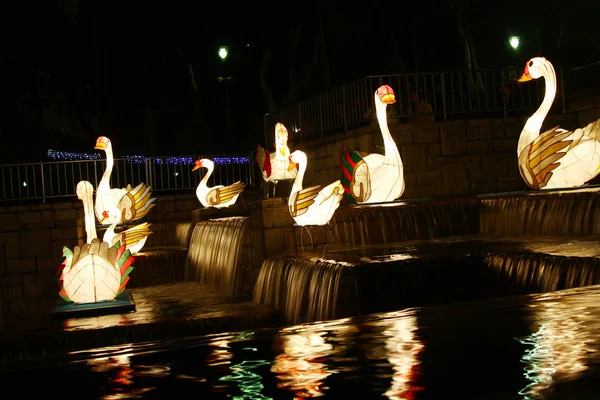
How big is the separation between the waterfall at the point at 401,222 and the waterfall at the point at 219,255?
1637 millimetres

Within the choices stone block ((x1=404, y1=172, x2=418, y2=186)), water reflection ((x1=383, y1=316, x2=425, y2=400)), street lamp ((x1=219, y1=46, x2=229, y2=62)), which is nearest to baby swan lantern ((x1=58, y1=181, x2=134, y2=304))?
stone block ((x1=404, y1=172, x2=418, y2=186))

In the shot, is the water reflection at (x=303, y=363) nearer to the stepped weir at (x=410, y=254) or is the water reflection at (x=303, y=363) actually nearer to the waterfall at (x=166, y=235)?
the stepped weir at (x=410, y=254)

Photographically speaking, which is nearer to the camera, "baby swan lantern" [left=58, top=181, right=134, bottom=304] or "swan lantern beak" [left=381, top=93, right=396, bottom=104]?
"baby swan lantern" [left=58, top=181, right=134, bottom=304]

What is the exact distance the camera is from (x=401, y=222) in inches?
503

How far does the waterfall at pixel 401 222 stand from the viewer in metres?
12.7

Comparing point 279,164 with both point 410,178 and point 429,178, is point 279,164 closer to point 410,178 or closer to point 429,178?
point 410,178

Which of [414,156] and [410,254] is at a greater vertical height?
[414,156]

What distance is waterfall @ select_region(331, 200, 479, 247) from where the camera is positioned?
41.7 feet

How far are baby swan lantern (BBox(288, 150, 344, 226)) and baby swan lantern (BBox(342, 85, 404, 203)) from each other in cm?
229

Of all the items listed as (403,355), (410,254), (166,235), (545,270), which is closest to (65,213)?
(166,235)

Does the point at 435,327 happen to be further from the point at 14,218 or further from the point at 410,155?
the point at 14,218

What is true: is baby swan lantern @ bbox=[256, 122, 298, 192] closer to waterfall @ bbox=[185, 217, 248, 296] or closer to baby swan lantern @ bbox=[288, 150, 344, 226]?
waterfall @ bbox=[185, 217, 248, 296]

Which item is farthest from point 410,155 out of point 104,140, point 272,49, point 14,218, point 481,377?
point 272,49

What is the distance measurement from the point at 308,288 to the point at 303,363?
5.47 metres
